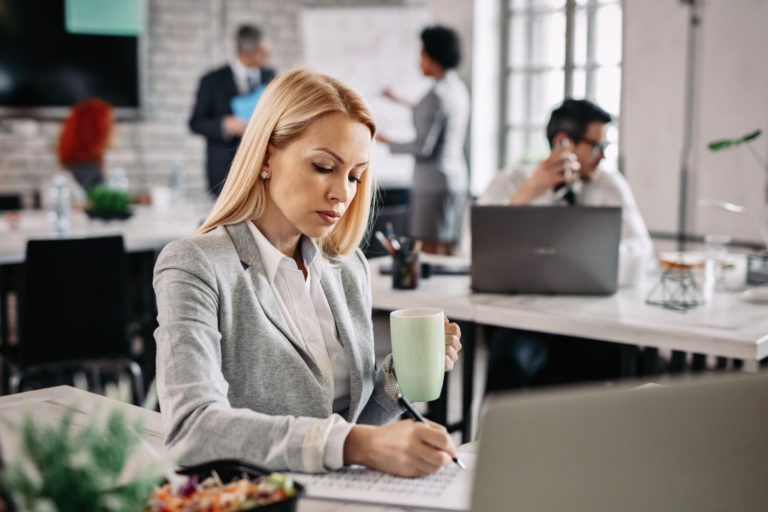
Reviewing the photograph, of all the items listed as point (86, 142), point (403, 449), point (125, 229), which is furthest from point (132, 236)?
point (403, 449)

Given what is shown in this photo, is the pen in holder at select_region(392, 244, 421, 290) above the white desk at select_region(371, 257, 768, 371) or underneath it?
above

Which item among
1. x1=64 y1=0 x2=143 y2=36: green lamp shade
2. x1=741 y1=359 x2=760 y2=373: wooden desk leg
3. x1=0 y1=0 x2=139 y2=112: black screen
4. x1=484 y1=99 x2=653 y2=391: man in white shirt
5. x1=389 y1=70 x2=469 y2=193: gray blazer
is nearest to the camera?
x1=741 y1=359 x2=760 y2=373: wooden desk leg

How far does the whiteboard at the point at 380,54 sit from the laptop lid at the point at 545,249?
3.41 metres

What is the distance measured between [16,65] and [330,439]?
5304mm

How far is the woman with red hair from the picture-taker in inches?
181

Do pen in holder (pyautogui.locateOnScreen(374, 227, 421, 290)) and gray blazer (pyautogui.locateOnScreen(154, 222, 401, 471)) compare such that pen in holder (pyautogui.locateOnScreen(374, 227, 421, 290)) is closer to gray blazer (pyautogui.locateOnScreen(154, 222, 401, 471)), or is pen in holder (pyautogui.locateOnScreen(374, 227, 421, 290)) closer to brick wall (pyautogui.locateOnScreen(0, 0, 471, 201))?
gray blazer (pyautogui.locateOnScreen(154, 222, 401, 471))

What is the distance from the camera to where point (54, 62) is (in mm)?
5789

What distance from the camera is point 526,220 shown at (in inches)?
89.6

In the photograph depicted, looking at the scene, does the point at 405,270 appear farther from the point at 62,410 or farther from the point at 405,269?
the point at 62,410

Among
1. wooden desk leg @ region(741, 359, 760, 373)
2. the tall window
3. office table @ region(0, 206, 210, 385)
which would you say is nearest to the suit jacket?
office table @ region(0, 206, 210, 385)

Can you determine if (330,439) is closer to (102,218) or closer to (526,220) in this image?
(526,220)

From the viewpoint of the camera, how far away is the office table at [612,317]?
1937mm

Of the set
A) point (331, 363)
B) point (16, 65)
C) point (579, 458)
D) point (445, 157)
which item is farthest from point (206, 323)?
point (16, 65)

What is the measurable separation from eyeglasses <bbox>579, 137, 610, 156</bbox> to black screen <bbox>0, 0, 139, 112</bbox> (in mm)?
3944
